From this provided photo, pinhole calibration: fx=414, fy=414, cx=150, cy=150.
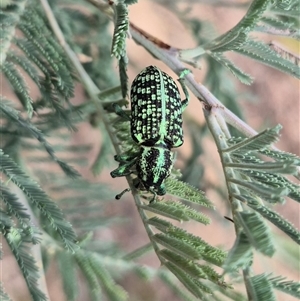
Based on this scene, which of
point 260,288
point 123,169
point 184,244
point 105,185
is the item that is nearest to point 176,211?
point 184,244

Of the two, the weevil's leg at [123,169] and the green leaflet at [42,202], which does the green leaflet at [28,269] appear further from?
the weevil's leg at [123,169]

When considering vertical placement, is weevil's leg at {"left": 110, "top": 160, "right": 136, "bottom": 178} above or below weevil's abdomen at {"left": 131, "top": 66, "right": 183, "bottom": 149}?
below

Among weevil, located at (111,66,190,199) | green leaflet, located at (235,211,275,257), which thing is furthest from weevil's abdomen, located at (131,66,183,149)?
green leaflet, located at (235,211,275,257)

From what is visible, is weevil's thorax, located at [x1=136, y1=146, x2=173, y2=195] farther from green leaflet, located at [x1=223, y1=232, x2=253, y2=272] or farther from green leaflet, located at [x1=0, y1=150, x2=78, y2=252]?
green leaflet, located at [x1=223, y1=232, x2=253, y2=272]

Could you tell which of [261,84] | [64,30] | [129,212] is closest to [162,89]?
[64,30]

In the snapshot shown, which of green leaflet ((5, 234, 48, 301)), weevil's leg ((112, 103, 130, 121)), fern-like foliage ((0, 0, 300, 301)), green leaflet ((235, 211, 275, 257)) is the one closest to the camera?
green leaflet ((235, 211, 275, 257))

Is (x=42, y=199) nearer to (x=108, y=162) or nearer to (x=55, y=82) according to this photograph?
(x=55, y=82)

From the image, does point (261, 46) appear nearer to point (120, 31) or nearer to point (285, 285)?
point (120, 31)
